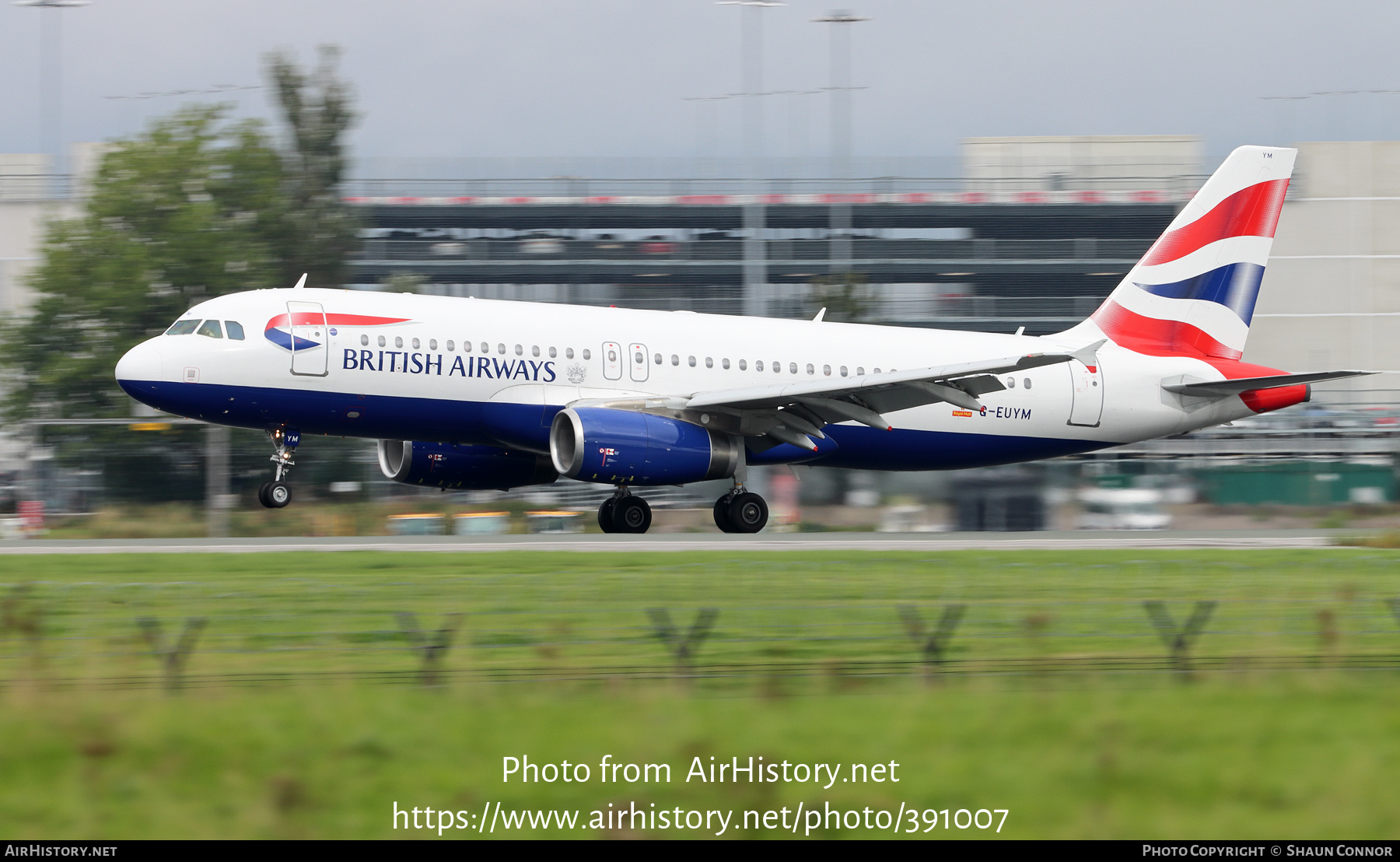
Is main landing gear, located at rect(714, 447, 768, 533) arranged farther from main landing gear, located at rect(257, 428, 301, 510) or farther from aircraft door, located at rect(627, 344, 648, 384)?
main landing gear, located at rect(257, 428, 301, 510)

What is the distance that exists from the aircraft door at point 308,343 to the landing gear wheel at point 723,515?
7.30 m

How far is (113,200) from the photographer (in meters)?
40.5

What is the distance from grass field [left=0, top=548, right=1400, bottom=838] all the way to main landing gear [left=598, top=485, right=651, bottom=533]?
12167mm

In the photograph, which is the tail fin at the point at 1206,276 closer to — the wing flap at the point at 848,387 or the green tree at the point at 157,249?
the wing flap at the point at 848,387

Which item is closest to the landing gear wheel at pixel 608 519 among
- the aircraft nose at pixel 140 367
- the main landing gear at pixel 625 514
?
the main landing gear at pixel 625 514

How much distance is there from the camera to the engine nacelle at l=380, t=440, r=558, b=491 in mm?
26984

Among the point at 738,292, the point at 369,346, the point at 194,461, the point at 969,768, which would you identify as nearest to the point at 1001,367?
the point at 369,346

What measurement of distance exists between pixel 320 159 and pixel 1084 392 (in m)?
26.7

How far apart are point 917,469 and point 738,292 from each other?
4128cm

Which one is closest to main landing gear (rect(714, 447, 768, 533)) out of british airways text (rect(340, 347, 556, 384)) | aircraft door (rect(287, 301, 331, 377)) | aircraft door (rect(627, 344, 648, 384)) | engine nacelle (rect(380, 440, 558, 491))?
aircraft door (rect(627, 344, 648, 384))

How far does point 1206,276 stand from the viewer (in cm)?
2966

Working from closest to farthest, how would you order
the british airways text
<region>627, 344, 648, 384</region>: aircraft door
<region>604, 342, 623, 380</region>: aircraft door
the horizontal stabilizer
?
1. the british airways text
2. <region>604, 342, 623, 380</region>: aircraft door
3. <region>627, 344, 648, 384</region>: aircraft door
4. the horizontal stabilizer

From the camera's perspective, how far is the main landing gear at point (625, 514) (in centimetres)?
2592

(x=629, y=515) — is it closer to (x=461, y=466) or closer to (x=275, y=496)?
(x=461, y=466)
